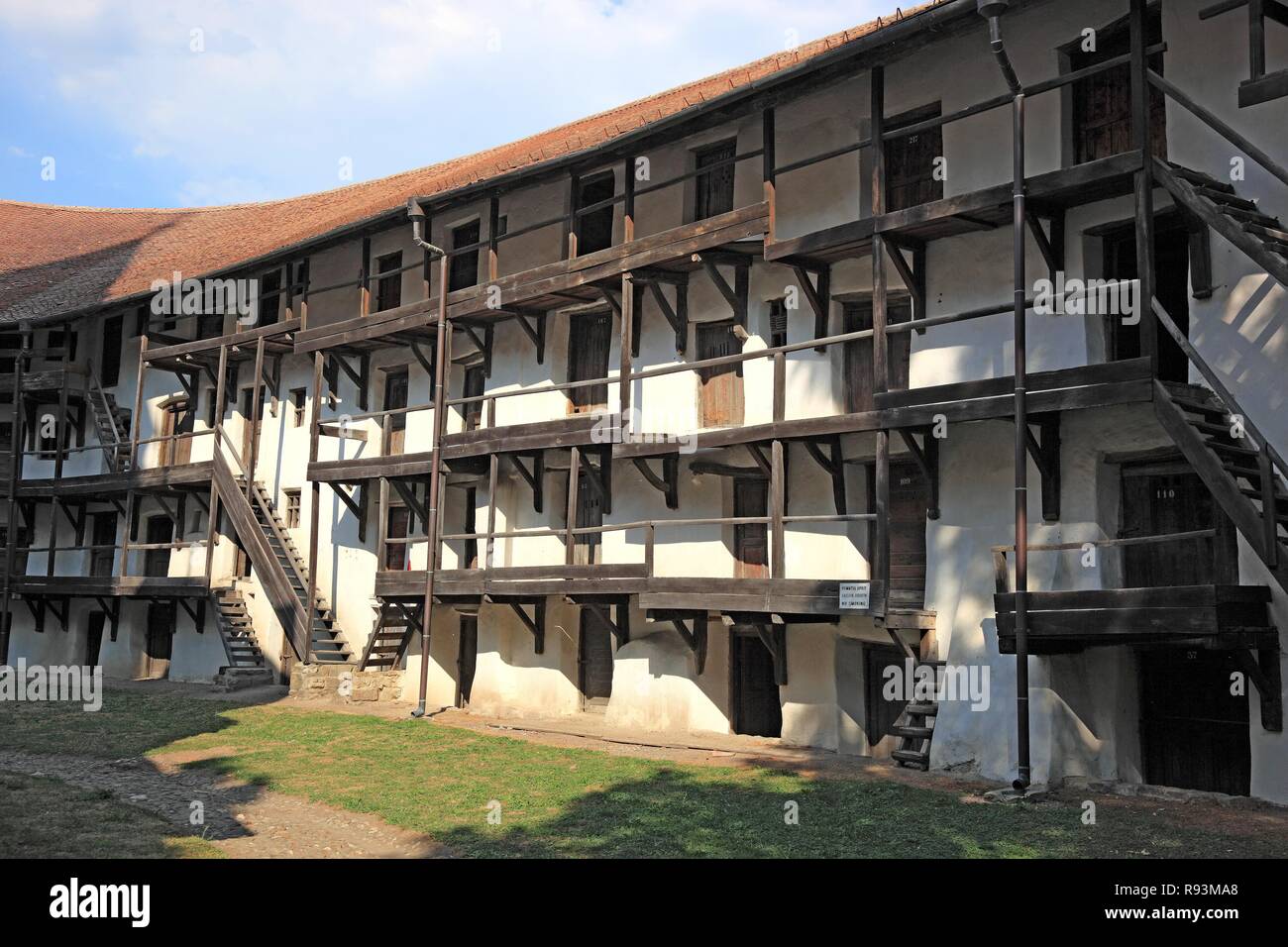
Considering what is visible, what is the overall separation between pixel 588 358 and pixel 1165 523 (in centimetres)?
1101

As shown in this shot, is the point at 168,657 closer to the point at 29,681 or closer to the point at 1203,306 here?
the point at 29,681

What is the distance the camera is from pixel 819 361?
18.0 metres

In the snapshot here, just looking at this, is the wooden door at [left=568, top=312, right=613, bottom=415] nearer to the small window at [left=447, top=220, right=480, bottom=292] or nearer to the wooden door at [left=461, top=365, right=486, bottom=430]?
the wooden door at [left=461, top=365, right=486, bottom=430]

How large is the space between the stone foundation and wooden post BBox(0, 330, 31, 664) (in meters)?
11.9

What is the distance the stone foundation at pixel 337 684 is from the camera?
23500mm

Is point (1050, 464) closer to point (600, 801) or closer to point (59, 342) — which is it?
point (600, 801)

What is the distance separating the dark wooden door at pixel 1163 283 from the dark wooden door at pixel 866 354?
2847 millimetres

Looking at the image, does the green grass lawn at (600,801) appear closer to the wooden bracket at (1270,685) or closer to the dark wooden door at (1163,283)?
the wooden bracket at (1270,685)

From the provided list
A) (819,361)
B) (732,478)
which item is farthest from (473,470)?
(819,361)

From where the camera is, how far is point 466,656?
24.3 metres

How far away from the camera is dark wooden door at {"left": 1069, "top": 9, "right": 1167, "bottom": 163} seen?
567 inches

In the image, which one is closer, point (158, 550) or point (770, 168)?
point (770, 168)

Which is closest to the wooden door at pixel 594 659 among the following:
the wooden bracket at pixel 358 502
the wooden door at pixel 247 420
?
the wooden bracket at pixel 358 502

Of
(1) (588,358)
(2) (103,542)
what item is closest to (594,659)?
(1) (588,358)
